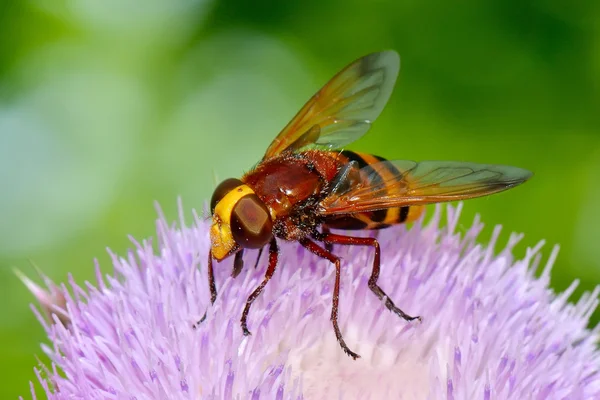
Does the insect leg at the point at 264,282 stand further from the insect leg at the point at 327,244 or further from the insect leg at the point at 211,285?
the insect leg at the point at 327,244

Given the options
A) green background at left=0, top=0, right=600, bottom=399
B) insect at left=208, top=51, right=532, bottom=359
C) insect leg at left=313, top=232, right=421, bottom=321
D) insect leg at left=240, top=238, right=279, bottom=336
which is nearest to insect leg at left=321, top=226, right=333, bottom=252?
insect at left=208, top=51, right=532, bottom=359

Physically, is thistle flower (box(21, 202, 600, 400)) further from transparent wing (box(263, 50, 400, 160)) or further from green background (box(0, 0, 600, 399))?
green background (box(0, 0, 600, 399))

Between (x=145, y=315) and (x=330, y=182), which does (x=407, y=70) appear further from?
(x=145, y=315)

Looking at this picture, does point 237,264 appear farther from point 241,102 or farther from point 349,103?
point 241,102

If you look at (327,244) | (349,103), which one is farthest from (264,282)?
(349,103)

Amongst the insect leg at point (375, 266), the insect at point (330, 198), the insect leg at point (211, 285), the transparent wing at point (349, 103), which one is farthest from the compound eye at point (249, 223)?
the transparent wing at point (349, 103)

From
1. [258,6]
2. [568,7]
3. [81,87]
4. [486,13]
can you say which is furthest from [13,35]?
[568,7]
